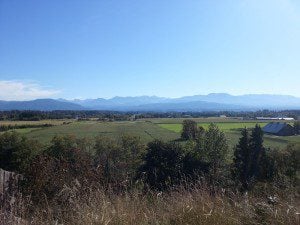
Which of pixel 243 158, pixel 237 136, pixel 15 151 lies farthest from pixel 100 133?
pixel 243 158

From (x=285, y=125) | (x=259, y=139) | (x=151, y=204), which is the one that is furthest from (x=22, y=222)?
(x=285, y=125)

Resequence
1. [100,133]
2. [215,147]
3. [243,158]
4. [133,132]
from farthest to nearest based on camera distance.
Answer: [133,132] < [100,133] < [215,147] < [243,158]

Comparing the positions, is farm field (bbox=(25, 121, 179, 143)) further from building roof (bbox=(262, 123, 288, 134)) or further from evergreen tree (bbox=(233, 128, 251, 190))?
building roof (bbox=(262, 123, 288, 134))

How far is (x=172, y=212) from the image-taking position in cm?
477

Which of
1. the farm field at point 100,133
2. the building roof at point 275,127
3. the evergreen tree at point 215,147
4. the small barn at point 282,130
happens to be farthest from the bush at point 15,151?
the building roof at point 275,127

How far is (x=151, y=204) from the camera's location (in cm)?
550

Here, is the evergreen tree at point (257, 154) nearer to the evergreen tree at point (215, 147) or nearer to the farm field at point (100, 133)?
the evergreen tree at point (215, 147)

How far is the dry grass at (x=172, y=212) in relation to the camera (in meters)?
4.34

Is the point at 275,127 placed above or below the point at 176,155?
below

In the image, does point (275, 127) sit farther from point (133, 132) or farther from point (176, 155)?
point (176, 155)

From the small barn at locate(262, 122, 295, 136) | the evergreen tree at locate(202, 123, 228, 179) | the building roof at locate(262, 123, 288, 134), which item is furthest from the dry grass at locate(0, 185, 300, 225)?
the building roof at locate(262, 123, 288, 134)

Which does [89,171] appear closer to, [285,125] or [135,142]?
[135,142]

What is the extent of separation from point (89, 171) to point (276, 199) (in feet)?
14.9

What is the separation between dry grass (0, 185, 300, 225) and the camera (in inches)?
171
